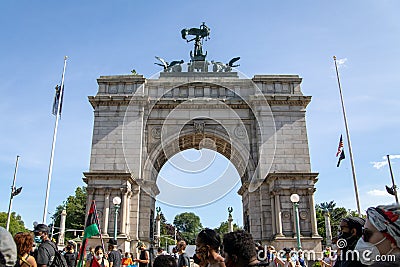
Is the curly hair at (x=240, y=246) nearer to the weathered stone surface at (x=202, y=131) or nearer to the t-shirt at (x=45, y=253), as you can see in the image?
the t-shirt at (x=45, y=253)

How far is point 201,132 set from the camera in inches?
984

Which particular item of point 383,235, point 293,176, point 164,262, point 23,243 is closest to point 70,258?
point 23,243

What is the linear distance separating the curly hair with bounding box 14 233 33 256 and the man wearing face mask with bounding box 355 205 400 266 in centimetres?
443

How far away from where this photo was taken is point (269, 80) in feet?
83.9

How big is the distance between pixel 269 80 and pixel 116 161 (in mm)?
12376

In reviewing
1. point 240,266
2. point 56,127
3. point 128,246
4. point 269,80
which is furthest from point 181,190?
point 240,266

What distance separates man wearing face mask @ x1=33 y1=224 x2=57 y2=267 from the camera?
19.8 feet

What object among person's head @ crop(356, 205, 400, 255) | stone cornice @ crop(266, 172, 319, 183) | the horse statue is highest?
the horse statue

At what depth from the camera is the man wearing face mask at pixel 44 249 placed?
604 centimetres

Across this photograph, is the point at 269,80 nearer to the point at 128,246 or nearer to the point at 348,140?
the point at 348,140

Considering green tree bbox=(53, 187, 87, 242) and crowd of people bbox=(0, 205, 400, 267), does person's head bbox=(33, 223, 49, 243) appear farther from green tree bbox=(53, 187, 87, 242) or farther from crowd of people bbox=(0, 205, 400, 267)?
green tree bbox=(53, 187, 87, 242)

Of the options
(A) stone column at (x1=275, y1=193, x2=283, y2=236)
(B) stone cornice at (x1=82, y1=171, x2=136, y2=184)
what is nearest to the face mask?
(A) stone column at (x1=275, y1=193, x2=283, y2=236)

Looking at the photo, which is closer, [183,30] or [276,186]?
[276,186]

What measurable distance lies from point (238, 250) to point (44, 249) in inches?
167
